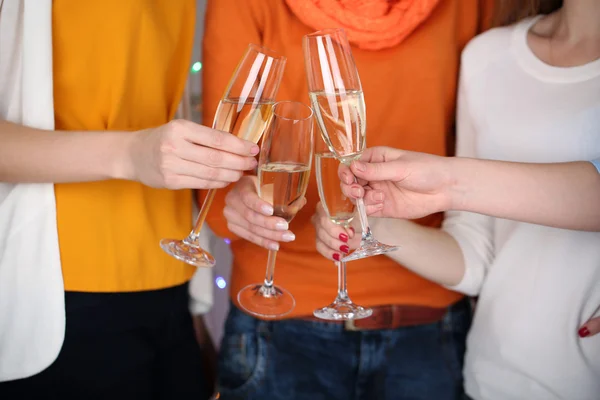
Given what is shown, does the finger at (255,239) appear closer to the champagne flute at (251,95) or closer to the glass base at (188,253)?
the glass base at (188,253)

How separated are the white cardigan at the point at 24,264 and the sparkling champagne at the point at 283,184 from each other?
0.40 meters

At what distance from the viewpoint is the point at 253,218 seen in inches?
43.6

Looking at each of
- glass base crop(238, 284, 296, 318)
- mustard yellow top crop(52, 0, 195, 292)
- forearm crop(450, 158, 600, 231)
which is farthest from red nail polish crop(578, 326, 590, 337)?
mustard yellow top crop(52, 0, 195, 292)

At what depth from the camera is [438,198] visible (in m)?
1.00

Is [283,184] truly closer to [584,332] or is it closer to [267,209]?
[267,209]

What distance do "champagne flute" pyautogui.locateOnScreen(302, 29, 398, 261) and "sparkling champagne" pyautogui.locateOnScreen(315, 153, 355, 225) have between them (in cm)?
11

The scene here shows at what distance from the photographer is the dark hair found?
1281 millimetres

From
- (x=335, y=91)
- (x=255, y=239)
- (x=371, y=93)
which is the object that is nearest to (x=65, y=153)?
(x=255, y=239)

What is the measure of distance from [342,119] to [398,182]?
0.51 ft

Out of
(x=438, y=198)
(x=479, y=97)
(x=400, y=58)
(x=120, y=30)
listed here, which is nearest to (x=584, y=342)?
(x=438, y=198)

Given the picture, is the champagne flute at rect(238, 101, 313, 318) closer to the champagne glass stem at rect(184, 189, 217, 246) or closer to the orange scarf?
the champagne glass stem at rect(184, 189, 217, 246)

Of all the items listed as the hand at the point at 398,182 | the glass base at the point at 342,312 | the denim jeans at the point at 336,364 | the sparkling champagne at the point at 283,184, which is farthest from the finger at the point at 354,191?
the denim jeans at the point at 336,364

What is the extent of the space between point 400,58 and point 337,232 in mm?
441

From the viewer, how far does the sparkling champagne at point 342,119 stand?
2.92ft
